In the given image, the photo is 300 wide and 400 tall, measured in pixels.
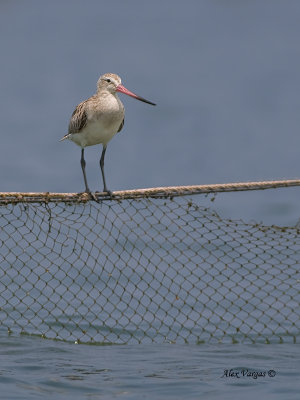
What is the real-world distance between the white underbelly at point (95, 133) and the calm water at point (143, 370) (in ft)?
7.46

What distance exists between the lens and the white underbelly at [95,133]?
456 inches

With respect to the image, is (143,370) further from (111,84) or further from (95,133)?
(111,84)

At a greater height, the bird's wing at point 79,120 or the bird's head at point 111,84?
the bird's head at point 111,84

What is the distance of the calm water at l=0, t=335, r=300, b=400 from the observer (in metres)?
9.65

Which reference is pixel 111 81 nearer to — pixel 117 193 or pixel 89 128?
pixel 89 128

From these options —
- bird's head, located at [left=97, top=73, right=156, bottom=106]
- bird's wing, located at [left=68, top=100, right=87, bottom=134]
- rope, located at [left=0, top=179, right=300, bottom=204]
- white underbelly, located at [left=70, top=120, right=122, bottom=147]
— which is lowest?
rope, located at [left=0, top=179, right=300, bottom=204]

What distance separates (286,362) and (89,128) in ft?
11.0

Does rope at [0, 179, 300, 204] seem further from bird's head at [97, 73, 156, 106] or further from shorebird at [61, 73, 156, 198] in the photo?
bird's head at [97, 73, 156, 106]

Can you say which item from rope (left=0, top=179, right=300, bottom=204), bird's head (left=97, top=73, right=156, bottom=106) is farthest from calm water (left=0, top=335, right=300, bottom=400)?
bird's head (left=97, top=73, right=156, bottom=106)

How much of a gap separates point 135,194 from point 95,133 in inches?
61.5

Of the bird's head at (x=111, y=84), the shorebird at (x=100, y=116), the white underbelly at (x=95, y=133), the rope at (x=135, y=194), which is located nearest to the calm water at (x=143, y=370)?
the rope at (x=135, y=194)

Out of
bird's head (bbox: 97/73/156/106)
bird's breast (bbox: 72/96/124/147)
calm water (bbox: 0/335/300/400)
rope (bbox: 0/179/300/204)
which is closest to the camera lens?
calm water (bbox: 0/335/300/400)

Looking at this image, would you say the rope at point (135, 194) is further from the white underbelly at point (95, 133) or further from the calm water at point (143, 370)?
the calm water at point (143, 370)

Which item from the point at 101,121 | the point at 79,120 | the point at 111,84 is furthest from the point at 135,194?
the point at 111,84
